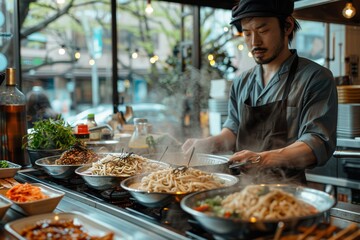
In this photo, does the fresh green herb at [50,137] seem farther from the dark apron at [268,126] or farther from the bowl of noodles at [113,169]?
the dark apron at [268,126]

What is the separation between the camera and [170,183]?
1875 mm

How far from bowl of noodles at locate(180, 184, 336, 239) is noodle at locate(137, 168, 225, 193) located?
0.17 m

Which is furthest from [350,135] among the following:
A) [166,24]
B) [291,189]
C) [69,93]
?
[69,93]

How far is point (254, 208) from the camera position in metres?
1.45

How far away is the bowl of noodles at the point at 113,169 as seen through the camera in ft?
6.82

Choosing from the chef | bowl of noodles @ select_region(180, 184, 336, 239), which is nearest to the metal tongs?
the chef

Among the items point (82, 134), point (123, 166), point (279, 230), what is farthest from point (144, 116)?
point (279, 230)

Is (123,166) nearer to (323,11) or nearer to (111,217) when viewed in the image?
(111,217)

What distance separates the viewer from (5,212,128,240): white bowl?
155 centimetres

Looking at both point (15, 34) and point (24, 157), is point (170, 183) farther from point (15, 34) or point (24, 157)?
point (15, 34)

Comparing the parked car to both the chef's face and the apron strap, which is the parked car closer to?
the chef's face

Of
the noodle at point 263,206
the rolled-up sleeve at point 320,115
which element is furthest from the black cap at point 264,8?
the noodle at point 263,206

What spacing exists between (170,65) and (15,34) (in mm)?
3037

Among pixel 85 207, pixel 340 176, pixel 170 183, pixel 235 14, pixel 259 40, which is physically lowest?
pixel 340 176
